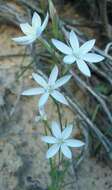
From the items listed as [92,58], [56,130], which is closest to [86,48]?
[92,58]

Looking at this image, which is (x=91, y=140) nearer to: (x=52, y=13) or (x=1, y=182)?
(x=1, y=182)

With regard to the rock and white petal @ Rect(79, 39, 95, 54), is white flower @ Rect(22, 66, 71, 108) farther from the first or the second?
the rock

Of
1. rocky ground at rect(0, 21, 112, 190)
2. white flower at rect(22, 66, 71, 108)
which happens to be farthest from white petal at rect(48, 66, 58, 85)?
rocky ground at rect(0, 21, 112, 190)

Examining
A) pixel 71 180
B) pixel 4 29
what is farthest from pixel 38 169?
pixel 4 29

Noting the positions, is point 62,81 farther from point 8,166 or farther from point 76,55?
point 8,166

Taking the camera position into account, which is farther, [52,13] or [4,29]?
[4,29]

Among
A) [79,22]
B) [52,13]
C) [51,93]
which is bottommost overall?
[79,22]
